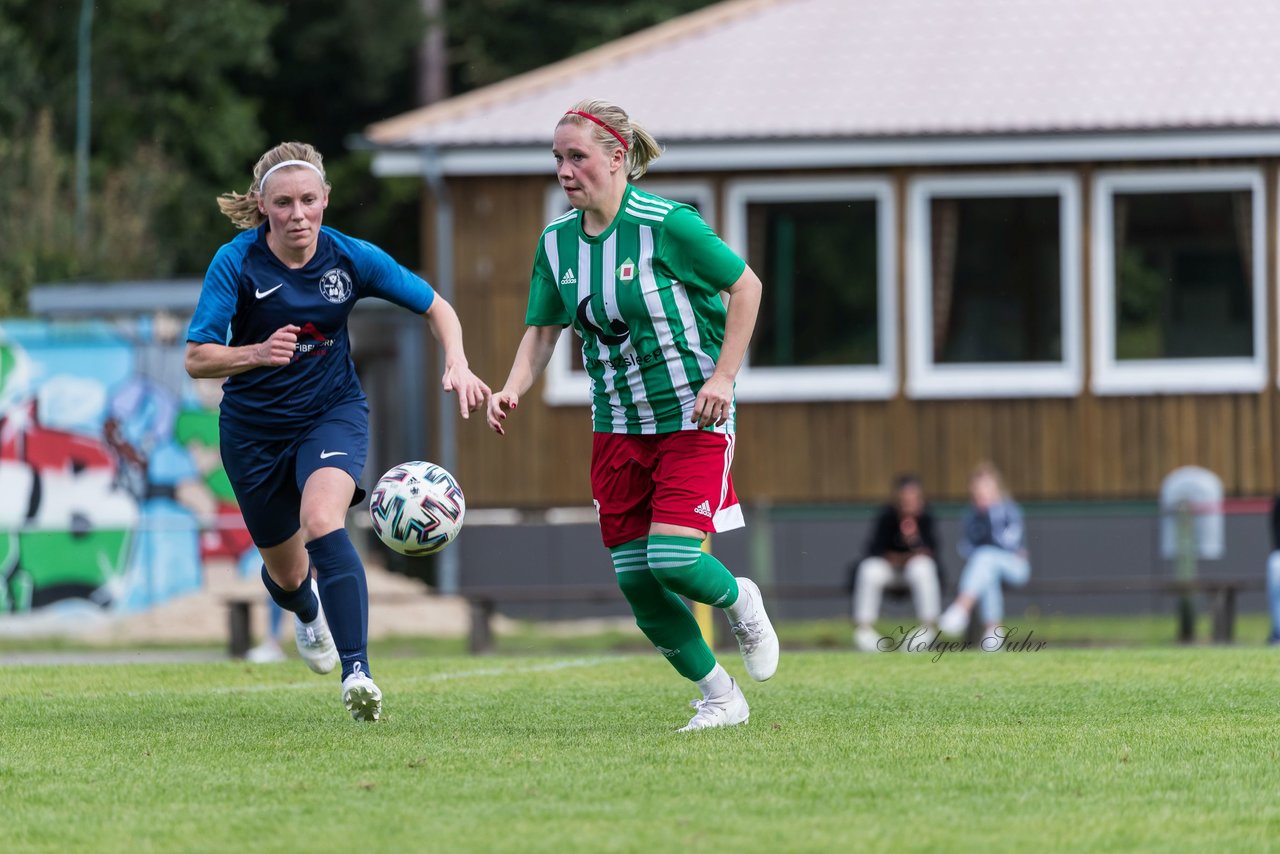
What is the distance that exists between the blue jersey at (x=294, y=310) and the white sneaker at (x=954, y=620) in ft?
30.7

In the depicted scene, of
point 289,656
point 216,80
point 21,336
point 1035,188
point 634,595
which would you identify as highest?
point 216,80

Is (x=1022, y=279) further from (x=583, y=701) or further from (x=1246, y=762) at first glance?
(x=1246, y=762)

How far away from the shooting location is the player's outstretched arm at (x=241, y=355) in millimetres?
7430

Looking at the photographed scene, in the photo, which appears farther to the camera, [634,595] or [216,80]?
[216,80]

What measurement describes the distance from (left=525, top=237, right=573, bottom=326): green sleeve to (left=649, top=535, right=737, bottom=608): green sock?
951 mm

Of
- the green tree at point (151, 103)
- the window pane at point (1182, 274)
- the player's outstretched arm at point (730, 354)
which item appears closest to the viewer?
the player's outstretched arm at point (730, 354)

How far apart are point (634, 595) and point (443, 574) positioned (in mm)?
14186

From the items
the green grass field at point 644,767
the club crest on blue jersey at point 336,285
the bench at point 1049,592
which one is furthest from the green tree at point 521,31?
the club crest on blue jersey at point 336,285

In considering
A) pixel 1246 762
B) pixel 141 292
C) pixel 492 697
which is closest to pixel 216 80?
pixel 141 292

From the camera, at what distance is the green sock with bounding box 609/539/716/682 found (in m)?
7.38

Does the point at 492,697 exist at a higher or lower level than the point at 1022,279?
lower

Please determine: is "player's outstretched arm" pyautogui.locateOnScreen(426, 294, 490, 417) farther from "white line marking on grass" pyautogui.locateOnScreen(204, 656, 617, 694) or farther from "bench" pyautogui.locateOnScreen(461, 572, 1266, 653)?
"bench" pyautogui.locateOnScreen(461, 572, 1266, 653)

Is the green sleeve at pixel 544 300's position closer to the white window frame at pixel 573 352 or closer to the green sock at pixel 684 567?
the green sock at pixel 684 567

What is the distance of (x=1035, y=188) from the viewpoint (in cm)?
2111
